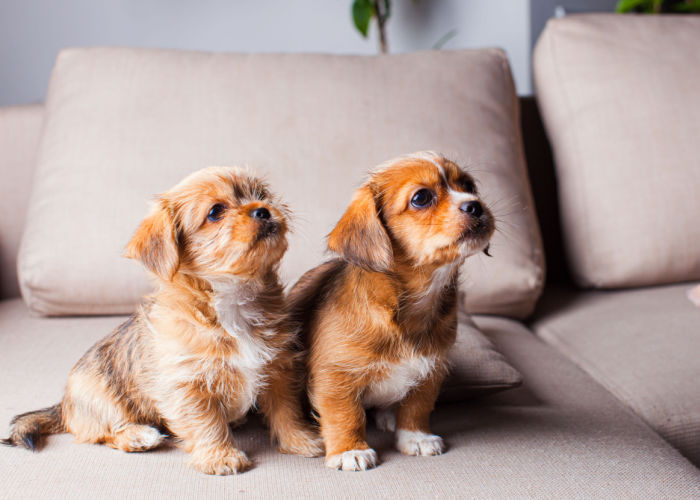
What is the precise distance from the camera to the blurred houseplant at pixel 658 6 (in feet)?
9.91

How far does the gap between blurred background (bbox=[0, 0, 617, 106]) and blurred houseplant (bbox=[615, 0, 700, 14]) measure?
272 mm

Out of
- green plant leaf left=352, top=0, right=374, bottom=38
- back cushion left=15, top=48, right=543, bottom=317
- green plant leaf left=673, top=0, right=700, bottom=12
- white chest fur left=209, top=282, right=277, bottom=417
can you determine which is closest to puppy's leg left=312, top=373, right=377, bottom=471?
white chest fur left=209, top=282, right=277, bottom=417

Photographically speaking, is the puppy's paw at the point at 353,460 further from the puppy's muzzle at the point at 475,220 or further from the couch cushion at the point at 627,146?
the couch cushion at the point at 627,146

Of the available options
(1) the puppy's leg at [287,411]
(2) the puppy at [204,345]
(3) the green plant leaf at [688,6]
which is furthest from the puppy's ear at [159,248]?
(3) the green plant leaf at [688,6]

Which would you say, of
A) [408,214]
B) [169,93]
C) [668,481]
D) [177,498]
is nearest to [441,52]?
[169,93]

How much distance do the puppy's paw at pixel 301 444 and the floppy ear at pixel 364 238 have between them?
370 millimetres

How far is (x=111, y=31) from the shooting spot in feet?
10.2

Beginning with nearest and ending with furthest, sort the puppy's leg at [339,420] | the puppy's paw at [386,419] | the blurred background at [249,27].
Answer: the puppy's leg at [339,420]
the puppy's paw at [386,419]
the blurred background at [249,27]

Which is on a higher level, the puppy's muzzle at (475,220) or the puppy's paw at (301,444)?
the puppy's muzzle at (475,220)

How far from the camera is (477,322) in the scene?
1887 millimetres

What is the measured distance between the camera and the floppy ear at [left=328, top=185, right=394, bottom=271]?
110cm

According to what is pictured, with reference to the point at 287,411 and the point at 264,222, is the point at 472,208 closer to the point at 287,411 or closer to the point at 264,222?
the point at 264,222

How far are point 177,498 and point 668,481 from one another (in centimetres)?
84

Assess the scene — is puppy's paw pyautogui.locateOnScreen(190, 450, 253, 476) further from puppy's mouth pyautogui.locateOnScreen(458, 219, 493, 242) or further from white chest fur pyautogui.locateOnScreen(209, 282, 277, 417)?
puppy's mouth pyautogui.locateOnScreen(458, 219, 493, 242)
